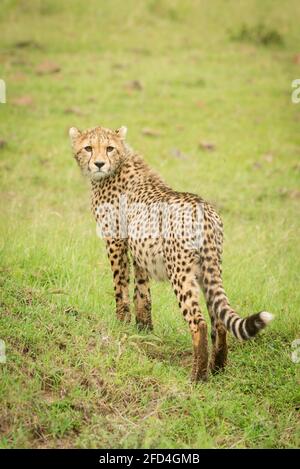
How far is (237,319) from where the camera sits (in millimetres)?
3953

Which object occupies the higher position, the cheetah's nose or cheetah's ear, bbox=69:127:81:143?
cheetah's ear, bbox=69:127:81:143

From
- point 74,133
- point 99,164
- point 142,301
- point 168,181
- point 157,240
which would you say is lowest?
point 142,301

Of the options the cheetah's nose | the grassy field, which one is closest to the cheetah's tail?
the grassy field

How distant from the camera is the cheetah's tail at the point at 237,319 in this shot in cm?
373

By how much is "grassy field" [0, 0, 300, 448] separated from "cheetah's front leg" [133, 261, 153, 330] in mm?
155

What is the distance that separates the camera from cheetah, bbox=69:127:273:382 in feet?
13.8

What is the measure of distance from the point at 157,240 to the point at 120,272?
0.59m

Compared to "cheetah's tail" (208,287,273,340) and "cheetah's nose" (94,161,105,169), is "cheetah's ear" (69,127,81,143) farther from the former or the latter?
"cheetah's tail" (208,287,273,340)

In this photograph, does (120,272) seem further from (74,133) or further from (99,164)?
(74,133)

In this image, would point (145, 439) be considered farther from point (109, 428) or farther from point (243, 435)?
point (243, 435)

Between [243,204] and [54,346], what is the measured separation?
4552 millimetres

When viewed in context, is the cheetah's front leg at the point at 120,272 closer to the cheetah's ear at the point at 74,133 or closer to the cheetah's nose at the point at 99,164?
the cheetah's nose at the point at 99,164

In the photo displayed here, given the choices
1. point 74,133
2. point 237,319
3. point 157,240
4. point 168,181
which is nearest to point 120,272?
point 157,240

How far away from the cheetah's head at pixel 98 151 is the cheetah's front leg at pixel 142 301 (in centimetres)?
70
